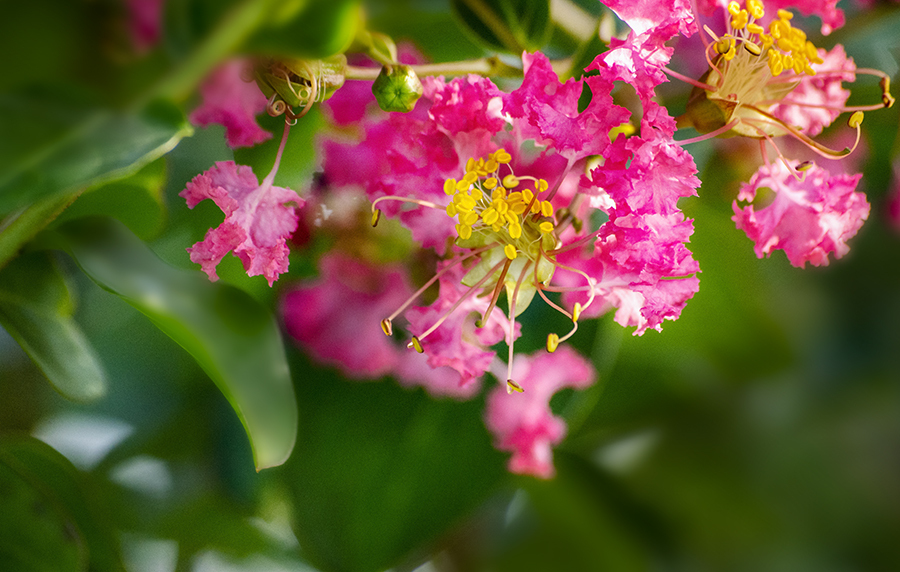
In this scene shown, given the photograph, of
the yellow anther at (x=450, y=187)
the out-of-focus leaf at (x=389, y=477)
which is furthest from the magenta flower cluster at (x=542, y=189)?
the out-of-focus leaf at (x=389, y=477)

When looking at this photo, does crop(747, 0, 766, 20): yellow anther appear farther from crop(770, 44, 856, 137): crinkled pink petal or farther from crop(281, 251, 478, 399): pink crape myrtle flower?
crop(281, 251, 478, 399): pink crape myrtle flower

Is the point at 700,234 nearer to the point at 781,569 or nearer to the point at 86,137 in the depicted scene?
the point at 86,137

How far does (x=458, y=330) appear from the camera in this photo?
1.12 ft

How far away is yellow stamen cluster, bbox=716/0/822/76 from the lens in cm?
30

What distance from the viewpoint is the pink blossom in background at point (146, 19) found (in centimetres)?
14

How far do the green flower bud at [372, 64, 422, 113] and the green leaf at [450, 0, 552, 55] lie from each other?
53 millimetres

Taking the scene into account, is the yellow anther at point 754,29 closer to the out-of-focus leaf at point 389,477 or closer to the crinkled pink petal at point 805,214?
the crinkled pink petal at point 805,214

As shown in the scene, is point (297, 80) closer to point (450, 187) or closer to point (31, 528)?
point (450, 187)

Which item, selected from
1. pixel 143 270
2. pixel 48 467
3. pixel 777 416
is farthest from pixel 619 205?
pixel 777 416

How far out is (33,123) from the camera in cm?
16

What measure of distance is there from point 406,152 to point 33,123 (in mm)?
178

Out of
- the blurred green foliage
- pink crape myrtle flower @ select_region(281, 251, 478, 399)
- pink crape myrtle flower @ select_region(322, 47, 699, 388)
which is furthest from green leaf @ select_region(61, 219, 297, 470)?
pink crape myrtle flower @ select_region(281, 251, 478, 399)

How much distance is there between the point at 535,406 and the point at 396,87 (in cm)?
24

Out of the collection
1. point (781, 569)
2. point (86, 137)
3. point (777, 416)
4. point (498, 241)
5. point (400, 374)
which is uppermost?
point (86, 137)
